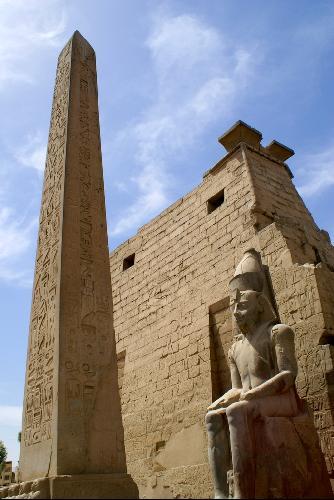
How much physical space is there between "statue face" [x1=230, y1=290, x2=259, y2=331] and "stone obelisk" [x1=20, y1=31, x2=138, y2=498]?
3.25 feet

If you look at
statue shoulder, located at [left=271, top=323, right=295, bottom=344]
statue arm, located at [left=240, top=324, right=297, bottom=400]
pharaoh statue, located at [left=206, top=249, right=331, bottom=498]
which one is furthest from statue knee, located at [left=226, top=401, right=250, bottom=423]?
statue shoulder, located at [left=271, top=323, right=295, bottom=344]

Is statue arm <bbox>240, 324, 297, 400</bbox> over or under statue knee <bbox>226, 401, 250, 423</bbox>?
over

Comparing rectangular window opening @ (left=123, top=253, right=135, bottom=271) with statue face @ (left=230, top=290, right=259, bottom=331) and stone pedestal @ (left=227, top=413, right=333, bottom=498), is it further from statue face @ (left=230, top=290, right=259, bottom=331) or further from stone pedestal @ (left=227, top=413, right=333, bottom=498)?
stone pedestal @ (left=227, top=413, right=333, bottom=498)

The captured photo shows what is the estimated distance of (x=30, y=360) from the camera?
3.79m

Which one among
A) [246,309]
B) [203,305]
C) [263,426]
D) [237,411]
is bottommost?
[263,426]

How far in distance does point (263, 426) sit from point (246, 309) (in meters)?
0.96

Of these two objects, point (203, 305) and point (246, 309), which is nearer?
point (246, 309)

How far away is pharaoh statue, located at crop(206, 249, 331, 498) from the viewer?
9.79 feet

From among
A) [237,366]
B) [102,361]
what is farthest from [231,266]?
[102,361]

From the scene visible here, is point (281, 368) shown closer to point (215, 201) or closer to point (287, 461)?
point (287, 461)

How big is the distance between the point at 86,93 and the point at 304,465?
12.8ft

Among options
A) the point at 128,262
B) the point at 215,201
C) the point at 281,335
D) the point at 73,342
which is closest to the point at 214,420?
the point at 281,335

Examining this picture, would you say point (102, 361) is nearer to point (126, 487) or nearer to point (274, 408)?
point (126, 487)

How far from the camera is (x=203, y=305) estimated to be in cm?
689
